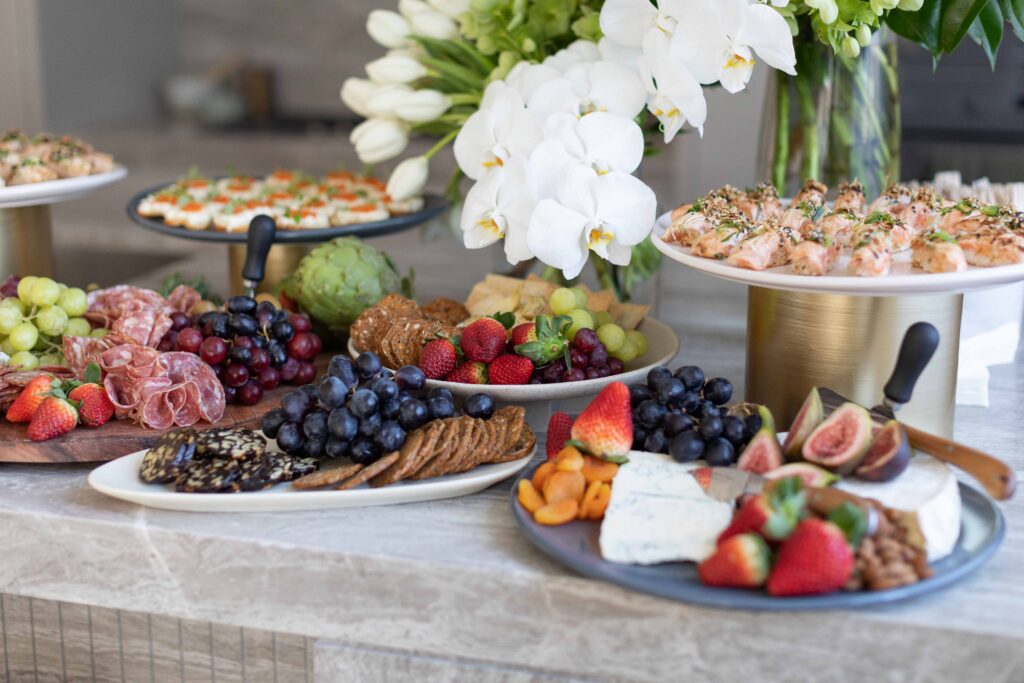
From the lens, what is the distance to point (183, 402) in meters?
1.16

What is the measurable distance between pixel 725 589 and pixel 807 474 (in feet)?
0.48

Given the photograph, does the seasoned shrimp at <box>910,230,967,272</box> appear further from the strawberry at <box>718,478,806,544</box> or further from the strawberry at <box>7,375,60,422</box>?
the strawberry at <box>7,375,60,422</box>

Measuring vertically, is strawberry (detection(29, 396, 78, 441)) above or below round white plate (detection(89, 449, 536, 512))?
above

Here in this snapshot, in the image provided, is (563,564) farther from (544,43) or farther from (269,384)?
(544,43)

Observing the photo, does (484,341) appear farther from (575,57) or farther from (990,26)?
(990,26)

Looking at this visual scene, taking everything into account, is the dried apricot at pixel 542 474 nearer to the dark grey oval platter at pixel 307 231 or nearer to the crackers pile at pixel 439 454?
the crackers pile at pixel 439 454

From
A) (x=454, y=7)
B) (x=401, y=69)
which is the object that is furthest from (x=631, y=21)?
(x=401, y=69)

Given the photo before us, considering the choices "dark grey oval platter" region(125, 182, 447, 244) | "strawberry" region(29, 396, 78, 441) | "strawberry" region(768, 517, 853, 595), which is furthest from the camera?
"dark grey oval platter" region(125, 182, 447, 244)

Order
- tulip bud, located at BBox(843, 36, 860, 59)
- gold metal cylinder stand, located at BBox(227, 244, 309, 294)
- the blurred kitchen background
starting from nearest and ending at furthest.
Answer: tulip bud, located at BBox(843, 36, 860, 59) < gold metal cylinder stand, located at BBox(227, 244, 309, 294) < the blurred kitchen background

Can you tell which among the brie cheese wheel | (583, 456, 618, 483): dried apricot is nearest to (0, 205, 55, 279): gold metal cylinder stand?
(583, 456, 618, 483): dried apricot

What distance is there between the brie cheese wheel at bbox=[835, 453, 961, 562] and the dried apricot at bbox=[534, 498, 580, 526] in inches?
9.1

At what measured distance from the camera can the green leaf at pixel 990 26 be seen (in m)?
1.26

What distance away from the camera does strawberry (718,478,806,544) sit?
0.81m

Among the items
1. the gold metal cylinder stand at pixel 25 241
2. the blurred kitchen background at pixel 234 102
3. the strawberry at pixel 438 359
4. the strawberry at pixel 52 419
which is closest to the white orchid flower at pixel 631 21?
the strawberry at pixel 438 359
